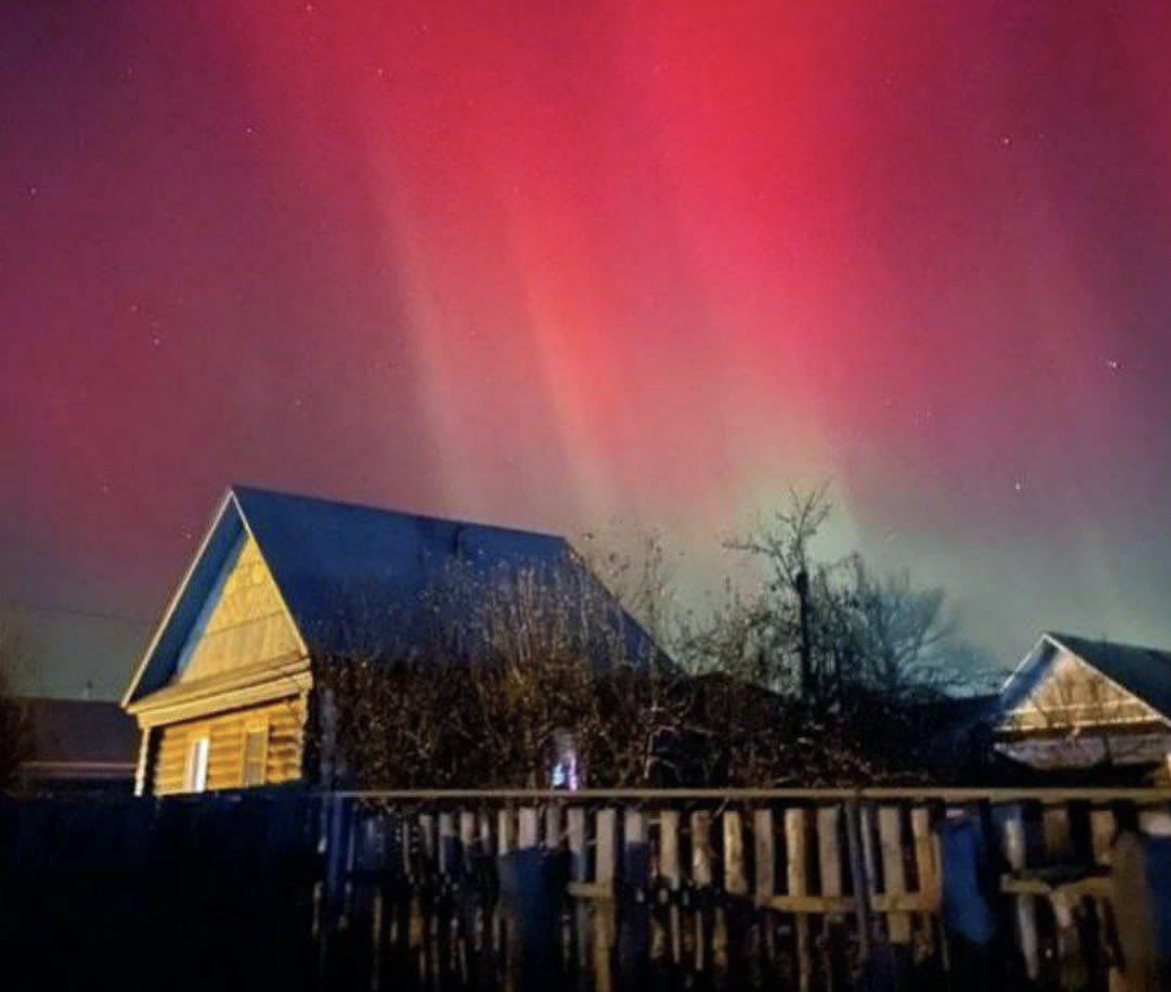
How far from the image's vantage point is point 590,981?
6.16 metres

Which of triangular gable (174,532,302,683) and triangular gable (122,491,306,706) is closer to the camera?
triangular gable (174,532,302,683)

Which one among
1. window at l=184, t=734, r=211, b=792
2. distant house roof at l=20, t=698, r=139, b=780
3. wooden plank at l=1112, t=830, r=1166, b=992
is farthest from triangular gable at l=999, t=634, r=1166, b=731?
distant house roof at l=20, t=698, r=139, b=780

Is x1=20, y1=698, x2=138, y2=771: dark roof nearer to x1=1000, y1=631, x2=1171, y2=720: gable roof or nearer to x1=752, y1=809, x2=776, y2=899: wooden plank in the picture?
x1=1000, y1=631, x2=1171, y2=720: gable roof

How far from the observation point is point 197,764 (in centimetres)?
2075

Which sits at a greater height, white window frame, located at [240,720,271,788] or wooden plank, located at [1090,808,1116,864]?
white window frame, located at [240,720,271,788]

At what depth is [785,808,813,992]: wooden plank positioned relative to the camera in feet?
17.9

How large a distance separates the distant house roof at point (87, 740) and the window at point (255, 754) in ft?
95.2

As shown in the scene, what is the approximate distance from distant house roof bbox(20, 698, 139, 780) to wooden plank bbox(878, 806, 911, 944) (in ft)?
148

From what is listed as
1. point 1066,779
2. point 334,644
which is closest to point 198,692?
point 334,644

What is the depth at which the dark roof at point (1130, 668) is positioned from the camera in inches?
1072

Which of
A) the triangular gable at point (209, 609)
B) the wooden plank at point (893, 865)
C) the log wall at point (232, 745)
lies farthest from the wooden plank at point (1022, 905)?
the triangular gable at point (209, 609)

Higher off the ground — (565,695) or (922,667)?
(922,667)

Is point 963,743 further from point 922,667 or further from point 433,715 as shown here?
point 433,715

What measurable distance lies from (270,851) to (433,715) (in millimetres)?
5082
